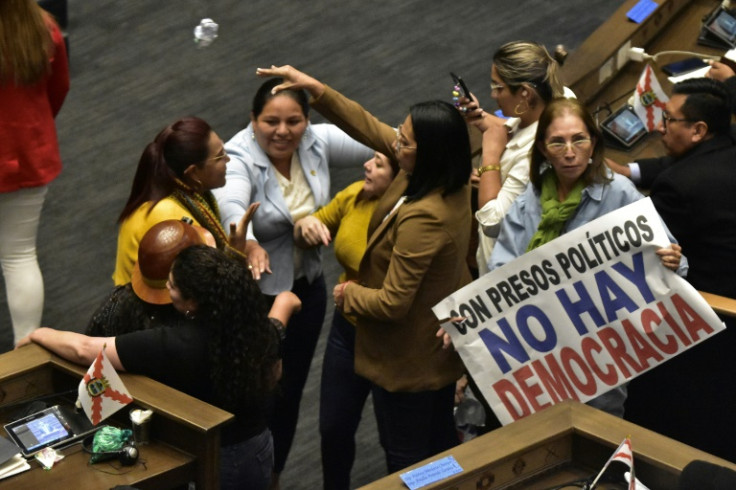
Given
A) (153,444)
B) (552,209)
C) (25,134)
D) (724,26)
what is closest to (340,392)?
(153,444)

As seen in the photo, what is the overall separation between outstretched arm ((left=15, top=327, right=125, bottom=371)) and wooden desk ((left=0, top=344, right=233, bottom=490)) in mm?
30

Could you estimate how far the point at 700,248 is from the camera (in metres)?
3.92

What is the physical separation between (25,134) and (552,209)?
6.39 feet

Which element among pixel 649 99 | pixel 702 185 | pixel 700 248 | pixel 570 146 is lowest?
pixel 649 99

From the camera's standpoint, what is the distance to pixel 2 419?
11.3 ft

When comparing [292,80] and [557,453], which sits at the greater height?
[292,80]

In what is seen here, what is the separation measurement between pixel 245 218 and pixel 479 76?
3268 millimetres

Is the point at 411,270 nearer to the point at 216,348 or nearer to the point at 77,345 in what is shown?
the point at 216,348

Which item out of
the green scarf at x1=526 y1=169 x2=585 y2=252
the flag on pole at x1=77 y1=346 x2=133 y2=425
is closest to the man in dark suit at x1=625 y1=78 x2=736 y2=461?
the green scarf at x1=526 y1=169 x2=585 y2=252

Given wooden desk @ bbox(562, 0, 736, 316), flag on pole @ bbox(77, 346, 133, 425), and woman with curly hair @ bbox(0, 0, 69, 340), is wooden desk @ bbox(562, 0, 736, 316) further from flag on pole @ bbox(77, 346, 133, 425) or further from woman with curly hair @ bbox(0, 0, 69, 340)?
flag on pole @ bbox(77, 346, 133, 425)

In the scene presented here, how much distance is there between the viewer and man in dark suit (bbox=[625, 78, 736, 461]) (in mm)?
3842

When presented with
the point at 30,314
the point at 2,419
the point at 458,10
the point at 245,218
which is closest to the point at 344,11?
the point at 458,10

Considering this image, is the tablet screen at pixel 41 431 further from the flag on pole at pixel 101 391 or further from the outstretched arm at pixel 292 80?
the outstretched arm at pixel 292 80

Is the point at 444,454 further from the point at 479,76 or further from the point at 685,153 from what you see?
the point at 479,76
